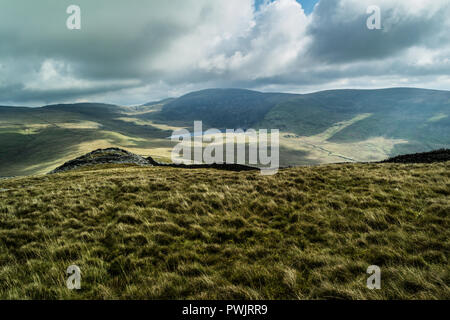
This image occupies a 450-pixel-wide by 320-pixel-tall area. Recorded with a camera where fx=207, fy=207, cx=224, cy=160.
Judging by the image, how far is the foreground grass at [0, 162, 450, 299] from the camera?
4.92 metres

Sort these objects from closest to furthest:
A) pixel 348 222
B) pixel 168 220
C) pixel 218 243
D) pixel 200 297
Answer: pixel 200 297 < pixel 218 243 < pixel 348 222 < pixel 168 220

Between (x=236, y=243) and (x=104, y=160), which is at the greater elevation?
(x=236, y=243)

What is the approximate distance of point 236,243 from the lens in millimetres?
7223

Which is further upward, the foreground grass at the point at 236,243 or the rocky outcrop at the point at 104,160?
the foreground grass at the point at 236,243

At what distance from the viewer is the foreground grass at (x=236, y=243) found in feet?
16.1

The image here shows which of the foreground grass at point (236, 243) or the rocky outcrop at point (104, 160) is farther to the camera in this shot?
the rocky outcrop at point (104, 160)

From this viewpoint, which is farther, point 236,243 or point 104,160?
point 104,160
